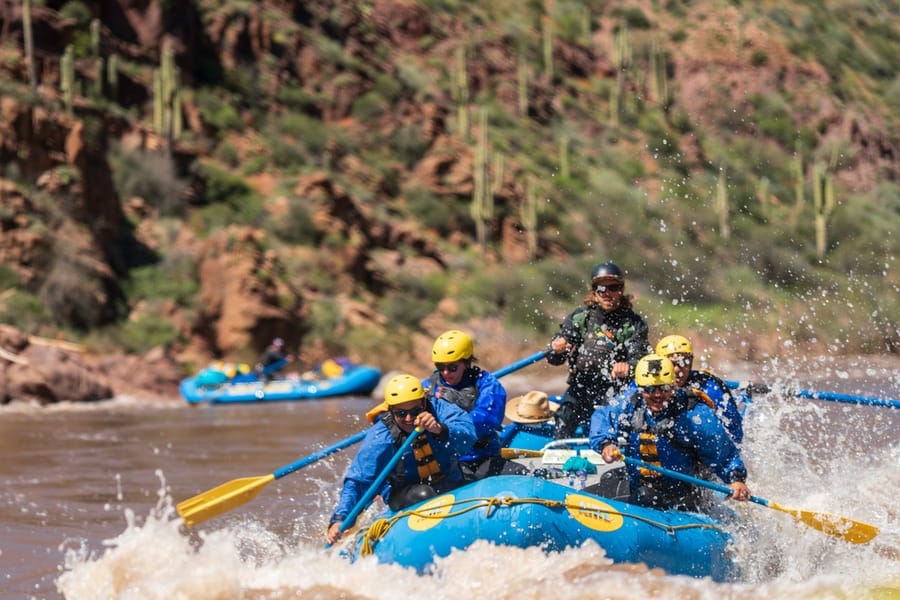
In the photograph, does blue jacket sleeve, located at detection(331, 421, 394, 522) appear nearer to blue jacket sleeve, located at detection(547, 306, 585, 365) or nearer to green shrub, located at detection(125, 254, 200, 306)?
blue jacket sleeve, located at detection(547, 306, 585, 365)

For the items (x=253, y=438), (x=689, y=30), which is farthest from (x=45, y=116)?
(x=689, y=30)

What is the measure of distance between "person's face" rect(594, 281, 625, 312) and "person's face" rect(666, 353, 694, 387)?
96 cm

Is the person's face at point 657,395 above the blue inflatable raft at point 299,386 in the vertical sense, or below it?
above

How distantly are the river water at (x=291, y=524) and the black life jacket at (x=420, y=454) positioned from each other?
672 mm

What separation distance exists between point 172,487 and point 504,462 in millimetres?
4894

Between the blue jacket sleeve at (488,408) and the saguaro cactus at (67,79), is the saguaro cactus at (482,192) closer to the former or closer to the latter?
the saguaro cactus at (67,79)

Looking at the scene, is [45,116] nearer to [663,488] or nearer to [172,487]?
[172,487]

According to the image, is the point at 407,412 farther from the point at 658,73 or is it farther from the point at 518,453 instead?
the point at 658,73

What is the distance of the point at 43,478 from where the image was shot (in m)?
11.6

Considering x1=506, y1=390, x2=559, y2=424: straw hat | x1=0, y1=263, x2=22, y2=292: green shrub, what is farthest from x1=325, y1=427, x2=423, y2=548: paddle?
x1=0, y1=263, x2=22, y2=292: green shrub

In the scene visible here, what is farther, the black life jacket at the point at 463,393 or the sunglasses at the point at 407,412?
the black life jacket at the point at 463,393

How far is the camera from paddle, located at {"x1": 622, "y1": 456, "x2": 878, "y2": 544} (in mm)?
6387

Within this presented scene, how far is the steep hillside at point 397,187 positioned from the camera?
82.8 feet

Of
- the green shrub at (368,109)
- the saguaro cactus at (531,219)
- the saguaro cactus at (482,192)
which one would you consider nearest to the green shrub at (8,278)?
the saguaro cactus at (482,192)
